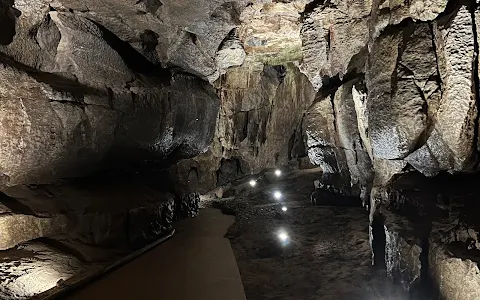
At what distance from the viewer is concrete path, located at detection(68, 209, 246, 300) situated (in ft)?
17.5

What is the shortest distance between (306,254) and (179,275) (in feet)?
8.85

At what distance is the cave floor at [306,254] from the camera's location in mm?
5797

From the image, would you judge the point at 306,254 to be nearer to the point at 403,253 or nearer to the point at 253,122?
the point at 403,253

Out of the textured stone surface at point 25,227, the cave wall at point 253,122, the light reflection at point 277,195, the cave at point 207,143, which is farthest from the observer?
the cave wall at point 253,122

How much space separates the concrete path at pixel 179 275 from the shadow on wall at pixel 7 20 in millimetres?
4255

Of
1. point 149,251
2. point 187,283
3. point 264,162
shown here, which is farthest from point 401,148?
point 264,162

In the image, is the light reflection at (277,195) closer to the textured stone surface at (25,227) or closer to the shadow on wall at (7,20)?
the textured stone surface at (25,227)

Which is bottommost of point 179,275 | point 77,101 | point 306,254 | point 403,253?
point 306,254

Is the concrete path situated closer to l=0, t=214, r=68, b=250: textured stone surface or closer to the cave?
the cave

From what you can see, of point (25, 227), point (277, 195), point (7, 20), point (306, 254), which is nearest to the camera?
point (25, 227)

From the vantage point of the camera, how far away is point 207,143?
11.6 metres

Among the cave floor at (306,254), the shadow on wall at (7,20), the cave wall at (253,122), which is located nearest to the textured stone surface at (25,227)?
the shadow on wall at (7,20)

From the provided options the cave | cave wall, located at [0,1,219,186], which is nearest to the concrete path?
the cave

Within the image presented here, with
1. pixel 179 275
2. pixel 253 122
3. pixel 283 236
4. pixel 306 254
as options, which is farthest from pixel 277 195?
pixel 179 275
